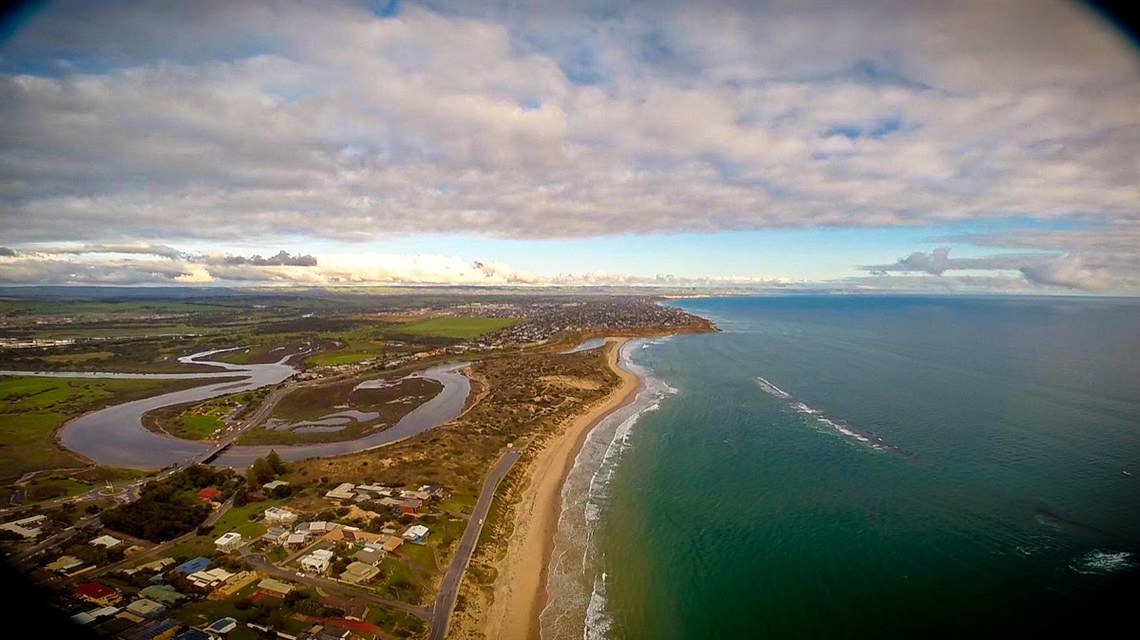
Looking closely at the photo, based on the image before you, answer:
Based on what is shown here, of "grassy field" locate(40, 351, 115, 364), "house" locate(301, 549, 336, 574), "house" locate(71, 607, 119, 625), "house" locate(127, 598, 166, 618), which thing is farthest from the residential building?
"grassy field" locate(40, 351, 115, 364)

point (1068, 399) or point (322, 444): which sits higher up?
point (1068, 399)

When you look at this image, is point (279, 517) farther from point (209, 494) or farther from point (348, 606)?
point (348, 606)

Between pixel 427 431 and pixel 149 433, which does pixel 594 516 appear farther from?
pixel 149 433

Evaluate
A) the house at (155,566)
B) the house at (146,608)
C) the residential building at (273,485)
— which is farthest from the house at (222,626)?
the residential building at (273,485)

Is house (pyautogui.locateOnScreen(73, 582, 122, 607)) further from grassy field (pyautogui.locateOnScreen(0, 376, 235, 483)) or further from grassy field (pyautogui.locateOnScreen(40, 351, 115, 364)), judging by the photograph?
grassy field (pyautogui.locateOnScreen(40, 351, 115, 364))

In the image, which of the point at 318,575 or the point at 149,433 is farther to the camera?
the point at 149,433

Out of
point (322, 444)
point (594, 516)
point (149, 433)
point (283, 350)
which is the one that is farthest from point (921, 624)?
point (283, 350)

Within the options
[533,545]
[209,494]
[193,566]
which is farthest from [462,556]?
[209,494]
